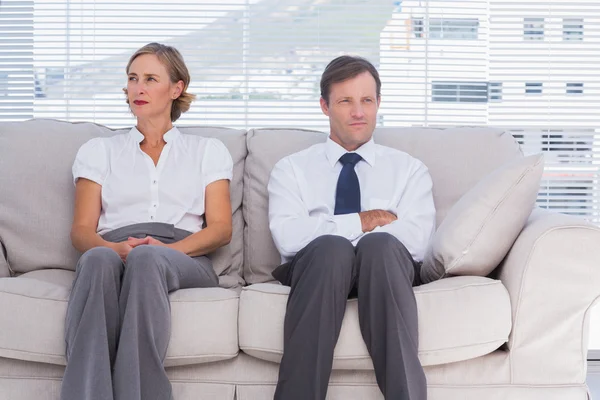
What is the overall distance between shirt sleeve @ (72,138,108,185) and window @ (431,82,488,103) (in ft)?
6.00

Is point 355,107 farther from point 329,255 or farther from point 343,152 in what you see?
point 329,255

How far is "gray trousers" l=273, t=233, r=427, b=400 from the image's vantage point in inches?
80.4

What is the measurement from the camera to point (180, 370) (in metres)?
2.28

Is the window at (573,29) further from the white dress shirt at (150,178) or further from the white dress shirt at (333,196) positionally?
the white dress shirt at (150,178)

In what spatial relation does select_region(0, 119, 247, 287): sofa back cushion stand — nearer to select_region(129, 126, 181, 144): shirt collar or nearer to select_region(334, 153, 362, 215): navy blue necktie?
select_region(129, 126, 181, 144): shirt collar

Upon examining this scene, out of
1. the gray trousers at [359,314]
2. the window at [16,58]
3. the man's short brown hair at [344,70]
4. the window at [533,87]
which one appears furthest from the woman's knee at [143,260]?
the window at [533,87]

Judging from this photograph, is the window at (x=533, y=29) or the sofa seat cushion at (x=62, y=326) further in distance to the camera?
the window at (x=533, y=29)

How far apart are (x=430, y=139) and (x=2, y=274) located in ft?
5.19

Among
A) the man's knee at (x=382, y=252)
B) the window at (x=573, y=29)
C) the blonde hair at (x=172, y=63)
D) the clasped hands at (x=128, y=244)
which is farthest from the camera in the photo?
the window at (x=573, y=29)

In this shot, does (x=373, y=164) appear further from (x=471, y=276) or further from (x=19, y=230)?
(x=19, y=230)

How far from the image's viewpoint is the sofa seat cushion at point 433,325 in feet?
7.11

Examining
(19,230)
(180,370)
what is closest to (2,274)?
(19,230)

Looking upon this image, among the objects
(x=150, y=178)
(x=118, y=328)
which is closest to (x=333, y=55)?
(x=150, y=178)

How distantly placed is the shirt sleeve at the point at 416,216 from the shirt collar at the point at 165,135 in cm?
82
